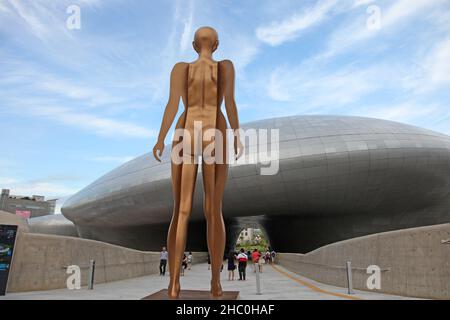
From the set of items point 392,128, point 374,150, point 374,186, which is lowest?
point 374,186

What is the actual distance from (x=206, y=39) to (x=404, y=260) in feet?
23.0

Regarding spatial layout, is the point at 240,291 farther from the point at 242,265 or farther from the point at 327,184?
the point at 327,184

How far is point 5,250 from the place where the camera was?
7781 mm

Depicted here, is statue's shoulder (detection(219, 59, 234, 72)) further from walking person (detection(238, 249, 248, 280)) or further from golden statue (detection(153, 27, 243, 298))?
walking person (detection(238, 249, 248, 280))

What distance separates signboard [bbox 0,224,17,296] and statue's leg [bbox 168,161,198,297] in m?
4.19

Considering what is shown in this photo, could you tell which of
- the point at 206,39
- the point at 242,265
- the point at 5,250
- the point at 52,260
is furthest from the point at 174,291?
the point at 242,265

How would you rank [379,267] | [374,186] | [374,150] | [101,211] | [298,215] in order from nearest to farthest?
[379,267]
[374,150]
[374,186]
[298,215]
[101,211]

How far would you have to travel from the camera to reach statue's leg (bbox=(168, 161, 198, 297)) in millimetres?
6559

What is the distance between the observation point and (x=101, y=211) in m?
34.8

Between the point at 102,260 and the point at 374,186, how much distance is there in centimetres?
2200

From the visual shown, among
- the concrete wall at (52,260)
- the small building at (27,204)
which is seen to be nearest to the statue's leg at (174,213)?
the concrete wall at (52,260)

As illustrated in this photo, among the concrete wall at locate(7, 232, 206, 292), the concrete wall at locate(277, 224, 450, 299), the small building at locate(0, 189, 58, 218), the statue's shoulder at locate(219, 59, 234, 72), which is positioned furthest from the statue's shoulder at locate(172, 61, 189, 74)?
the small building at locate(0, 189, 58, 218)
